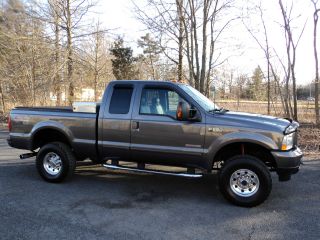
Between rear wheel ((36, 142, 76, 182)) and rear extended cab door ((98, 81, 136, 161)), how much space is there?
689 mm

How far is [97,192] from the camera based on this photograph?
6.19m

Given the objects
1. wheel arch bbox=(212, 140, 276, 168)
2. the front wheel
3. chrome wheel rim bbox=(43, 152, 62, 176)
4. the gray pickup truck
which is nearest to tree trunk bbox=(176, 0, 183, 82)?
the gray pickup truck

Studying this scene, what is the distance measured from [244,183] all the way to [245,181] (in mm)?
36

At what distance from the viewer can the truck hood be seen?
5.44m

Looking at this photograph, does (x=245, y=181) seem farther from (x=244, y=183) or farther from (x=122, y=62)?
(x=122, y=62)

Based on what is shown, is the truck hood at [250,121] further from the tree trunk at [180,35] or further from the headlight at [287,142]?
the tree trunk at [180,35]

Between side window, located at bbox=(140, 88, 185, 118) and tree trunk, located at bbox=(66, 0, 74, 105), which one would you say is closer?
side window, located at bbox=(140, 88, 185, 118)

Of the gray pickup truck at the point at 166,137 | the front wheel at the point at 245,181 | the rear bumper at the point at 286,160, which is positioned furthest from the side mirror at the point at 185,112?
the rear bumper at the point at 286,160

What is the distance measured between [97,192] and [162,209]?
4.72 ft

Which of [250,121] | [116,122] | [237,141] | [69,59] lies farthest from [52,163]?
[69,59]

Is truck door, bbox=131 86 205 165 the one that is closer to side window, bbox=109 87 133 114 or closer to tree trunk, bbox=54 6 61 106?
side window, bbox=109 87 133 114

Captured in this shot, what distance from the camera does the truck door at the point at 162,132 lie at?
5.75 meters

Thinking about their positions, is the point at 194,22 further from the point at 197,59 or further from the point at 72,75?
the point at 72,75

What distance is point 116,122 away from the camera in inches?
246
